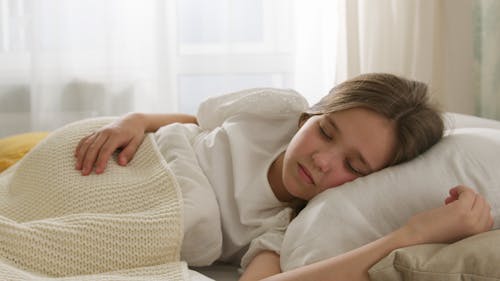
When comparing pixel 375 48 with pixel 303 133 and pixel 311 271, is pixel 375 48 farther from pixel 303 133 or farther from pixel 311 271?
pixel 311 271

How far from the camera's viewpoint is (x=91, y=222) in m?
1.31

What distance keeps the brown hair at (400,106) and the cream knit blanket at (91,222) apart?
1.20ft

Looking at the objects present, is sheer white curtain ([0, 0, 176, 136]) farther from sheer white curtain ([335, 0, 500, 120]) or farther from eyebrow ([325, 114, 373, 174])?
eyebrow ([325, 114, 373, 174])

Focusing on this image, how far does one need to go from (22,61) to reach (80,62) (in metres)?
0.22

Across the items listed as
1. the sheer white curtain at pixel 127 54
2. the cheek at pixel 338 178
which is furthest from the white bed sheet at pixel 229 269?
the sheer white curtain at pixel 127 54

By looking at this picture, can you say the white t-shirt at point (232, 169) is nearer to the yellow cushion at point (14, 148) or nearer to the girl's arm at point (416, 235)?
the girl's arm at point (416, 235)

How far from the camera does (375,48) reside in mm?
2861

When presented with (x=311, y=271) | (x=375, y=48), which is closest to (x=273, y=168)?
(x=311, y=271)

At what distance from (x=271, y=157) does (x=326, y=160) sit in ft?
0.74

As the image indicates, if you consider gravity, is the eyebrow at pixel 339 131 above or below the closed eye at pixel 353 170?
above

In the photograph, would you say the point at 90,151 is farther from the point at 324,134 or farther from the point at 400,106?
the point at 400,106

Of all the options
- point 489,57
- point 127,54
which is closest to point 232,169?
point 489,57

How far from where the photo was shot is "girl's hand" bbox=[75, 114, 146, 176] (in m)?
1.51

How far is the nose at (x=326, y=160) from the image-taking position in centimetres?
139
